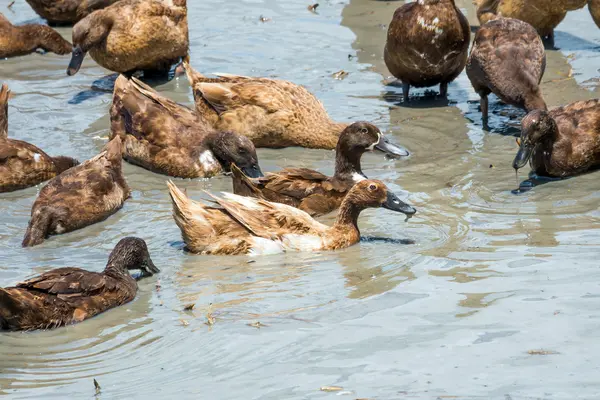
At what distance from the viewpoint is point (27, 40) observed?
46.3 ft

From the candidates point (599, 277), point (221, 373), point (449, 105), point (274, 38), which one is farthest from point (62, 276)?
point (274, 38)

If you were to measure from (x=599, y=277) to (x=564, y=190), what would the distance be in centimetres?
268

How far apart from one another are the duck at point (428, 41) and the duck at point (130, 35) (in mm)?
2759

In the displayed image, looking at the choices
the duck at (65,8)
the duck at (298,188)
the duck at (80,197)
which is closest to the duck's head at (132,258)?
the duck at (80,197)

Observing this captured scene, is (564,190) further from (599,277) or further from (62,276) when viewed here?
(62,276)

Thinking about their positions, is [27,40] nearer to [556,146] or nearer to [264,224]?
[264,224]

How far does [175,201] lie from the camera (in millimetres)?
8070

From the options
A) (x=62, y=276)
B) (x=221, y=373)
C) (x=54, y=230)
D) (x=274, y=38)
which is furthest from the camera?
(x=274, y=38)

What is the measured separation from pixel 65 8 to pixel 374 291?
397 inches

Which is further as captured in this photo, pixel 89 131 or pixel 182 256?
pixel 89 131

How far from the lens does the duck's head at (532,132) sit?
9.39 m

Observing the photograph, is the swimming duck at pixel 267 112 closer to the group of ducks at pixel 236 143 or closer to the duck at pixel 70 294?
the group of ducks at pixel 236 143

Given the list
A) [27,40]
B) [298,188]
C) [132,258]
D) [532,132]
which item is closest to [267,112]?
[298,188]

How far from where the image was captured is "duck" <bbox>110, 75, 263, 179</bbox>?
1023 centimetres
